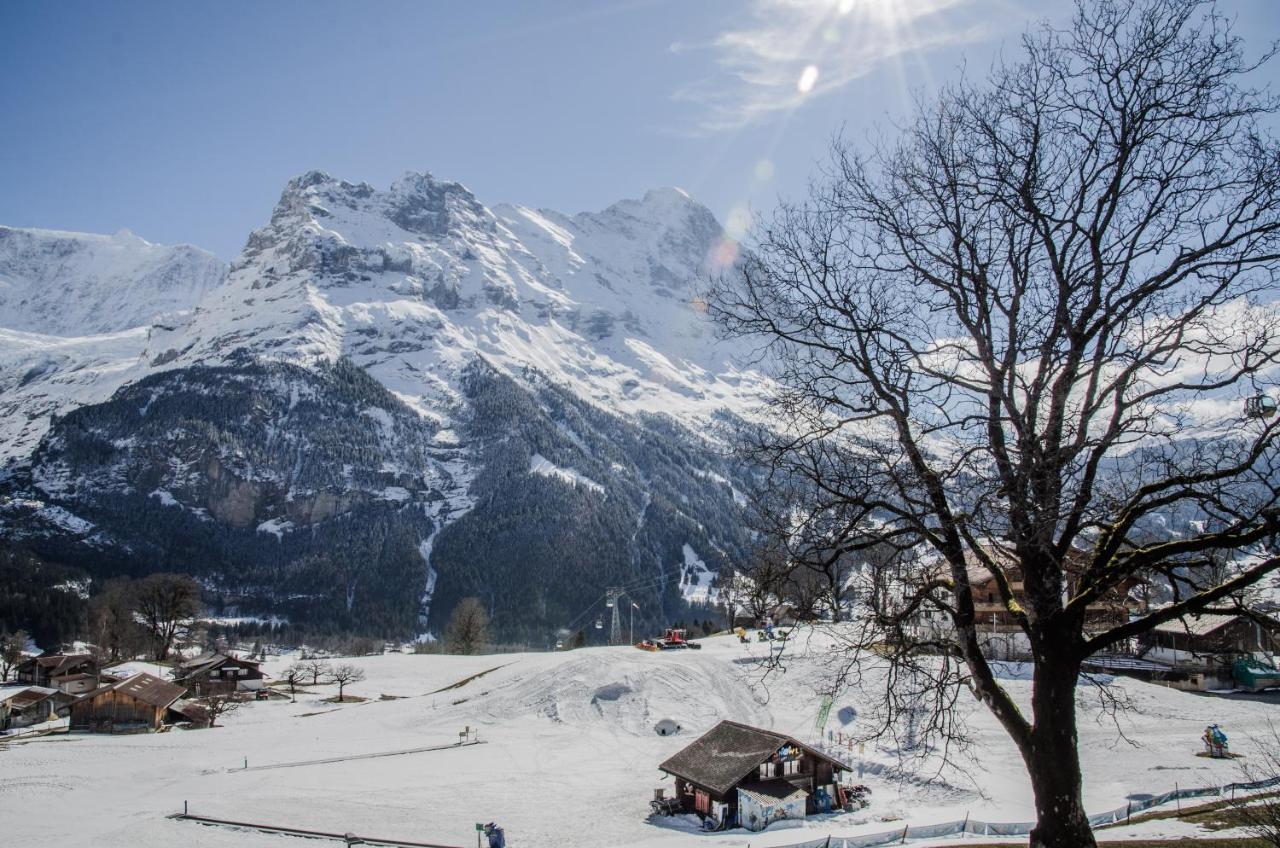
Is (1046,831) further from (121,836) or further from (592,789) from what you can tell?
(121,836)

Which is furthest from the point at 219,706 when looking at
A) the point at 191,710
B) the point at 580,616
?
the point at 580,616

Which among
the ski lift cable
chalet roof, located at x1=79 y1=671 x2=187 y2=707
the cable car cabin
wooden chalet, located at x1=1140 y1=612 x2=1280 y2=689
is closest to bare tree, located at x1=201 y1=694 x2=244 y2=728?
chalet roof, located at x1=79 y1=671 x2=187 y2=707

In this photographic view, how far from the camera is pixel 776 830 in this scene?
1382 inches

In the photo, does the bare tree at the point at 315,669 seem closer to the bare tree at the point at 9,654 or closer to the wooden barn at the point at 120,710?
the wooden barn at the point at 120,710

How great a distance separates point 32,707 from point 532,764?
182 feet

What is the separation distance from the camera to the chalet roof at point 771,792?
3603cm

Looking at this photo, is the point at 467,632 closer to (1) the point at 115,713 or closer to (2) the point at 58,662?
(2) the point at 58,662

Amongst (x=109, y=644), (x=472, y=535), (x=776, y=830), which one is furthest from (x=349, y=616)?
(x=776, y=830)

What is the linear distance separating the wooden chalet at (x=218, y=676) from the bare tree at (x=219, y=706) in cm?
268

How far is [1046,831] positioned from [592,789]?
122ft

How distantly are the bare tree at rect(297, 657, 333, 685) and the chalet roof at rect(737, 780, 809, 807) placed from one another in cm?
6731

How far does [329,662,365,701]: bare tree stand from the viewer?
8182 cm

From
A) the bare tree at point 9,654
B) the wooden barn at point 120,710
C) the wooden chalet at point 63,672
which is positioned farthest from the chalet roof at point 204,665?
the bare tree at point 9,654

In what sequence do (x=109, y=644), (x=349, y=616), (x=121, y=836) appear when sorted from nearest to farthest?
(x=121, y=836)
(x=109, y=644)
(x=349, y=616)
